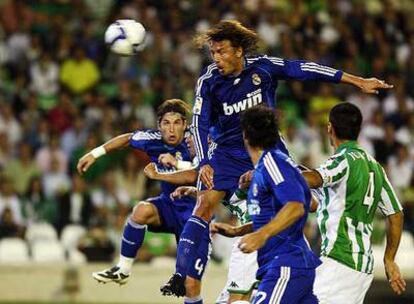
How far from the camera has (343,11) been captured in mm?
22766

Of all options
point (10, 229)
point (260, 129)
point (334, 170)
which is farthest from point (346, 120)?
point (10, 229)

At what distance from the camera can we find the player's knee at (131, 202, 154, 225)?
11828mm

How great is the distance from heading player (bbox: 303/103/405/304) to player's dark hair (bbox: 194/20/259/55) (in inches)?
47.4

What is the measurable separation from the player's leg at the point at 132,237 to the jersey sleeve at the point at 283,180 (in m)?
3.01

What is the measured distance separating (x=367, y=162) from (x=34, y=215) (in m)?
8.62

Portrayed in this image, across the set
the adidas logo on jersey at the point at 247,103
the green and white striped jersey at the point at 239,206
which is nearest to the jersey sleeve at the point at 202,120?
the adidas logo on jersey at the point at 247,103

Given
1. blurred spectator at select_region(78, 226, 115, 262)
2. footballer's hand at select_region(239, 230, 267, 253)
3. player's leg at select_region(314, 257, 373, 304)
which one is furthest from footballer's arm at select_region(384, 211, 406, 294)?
→ blurred spectator at select_region(78, 226, 115, 262)

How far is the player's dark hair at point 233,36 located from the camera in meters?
10.6

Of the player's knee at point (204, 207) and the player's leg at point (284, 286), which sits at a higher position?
the player's knee at point (204, 207)

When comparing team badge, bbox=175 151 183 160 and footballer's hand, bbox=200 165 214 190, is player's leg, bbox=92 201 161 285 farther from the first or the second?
footballer's hand, bbox=200 165 214 190

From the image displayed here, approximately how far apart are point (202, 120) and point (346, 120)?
4.51 ft

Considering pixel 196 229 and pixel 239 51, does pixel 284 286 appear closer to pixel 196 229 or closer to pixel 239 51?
pixel 196 229

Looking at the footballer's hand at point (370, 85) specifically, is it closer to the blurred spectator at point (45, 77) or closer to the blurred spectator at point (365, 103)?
the blurred spectator at point (365, 103)

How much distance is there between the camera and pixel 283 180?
8.86 meters
